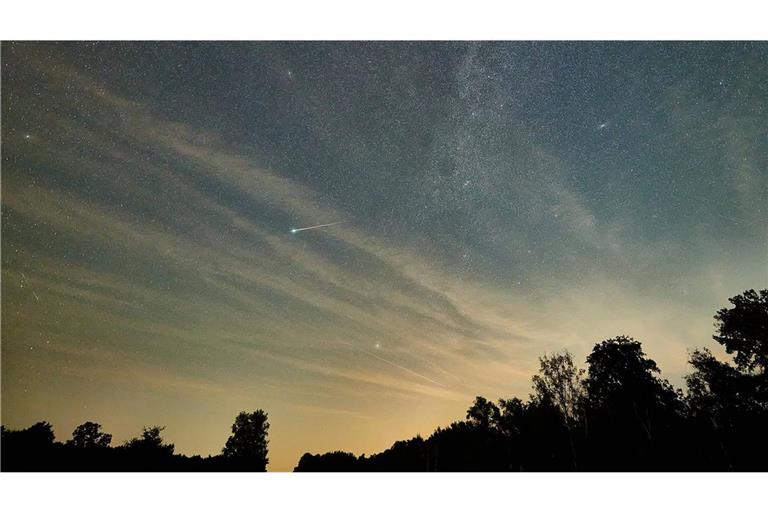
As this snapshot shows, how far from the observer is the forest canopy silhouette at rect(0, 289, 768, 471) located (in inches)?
1116

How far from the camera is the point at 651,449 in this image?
34.1 metres

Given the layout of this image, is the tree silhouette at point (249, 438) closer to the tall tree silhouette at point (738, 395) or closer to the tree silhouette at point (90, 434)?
the tree silhouette at point (90, 434)

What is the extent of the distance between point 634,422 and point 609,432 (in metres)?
3.04

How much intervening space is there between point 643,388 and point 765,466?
1410cm

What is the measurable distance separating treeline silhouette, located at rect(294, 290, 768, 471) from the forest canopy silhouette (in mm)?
100

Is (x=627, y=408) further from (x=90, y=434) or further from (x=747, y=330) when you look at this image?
(x=90, y=434)

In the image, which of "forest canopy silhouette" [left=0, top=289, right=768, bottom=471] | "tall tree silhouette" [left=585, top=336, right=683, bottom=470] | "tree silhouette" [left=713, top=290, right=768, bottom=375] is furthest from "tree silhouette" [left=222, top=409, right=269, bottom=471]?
"tree silhouette" [left=713, top=290, right=768, bottom=375]

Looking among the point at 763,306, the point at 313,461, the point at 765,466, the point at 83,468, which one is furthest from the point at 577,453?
the point at 83,468

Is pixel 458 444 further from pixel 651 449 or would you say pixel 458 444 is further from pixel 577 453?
pixel 651 449

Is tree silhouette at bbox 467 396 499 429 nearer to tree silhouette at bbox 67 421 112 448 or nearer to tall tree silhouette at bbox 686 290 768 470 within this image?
tall tree silhouette at bbox 686 290 768 470

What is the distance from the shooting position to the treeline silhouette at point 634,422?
101 feet

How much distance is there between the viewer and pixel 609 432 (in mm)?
36844

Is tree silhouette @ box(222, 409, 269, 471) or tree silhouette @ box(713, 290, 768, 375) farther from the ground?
tree silhouette @ box(713, 290, 768, 375)

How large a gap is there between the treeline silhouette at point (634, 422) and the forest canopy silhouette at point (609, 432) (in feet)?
0.33
